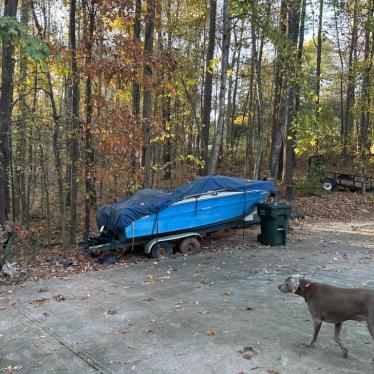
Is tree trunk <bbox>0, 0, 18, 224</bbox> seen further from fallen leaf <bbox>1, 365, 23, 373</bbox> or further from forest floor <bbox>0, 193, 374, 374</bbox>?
fallen leaf <bbox>1, 365, 23, 373</bbox>

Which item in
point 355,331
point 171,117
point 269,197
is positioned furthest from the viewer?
point 171,117

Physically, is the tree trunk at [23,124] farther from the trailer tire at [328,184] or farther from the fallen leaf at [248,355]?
the trailer tire at [328,184]

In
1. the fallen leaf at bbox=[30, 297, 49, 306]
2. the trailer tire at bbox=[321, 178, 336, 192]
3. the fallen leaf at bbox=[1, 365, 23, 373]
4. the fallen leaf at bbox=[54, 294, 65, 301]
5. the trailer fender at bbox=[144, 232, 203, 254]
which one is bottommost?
the fallen leaf at bbox=[30, 297, 49, 306]

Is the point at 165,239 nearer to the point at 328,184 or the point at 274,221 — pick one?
the point at 274,221

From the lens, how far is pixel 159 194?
35.6 ft

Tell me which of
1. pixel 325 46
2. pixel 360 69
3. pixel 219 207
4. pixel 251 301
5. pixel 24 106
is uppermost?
pixel 325 46

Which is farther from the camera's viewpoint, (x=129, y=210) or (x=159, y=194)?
(x=159, y=194)

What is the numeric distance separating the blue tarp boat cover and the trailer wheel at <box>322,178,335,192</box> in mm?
11245

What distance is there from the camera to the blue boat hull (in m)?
10.1

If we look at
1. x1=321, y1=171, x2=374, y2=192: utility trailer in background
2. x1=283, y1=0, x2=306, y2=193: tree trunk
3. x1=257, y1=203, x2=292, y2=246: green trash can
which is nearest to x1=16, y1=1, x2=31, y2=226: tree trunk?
x1=257, y1=203, x2=292, y2=246: green trash can

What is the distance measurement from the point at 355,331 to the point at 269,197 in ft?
21.9

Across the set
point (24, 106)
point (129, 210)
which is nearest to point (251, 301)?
point (129, 210)

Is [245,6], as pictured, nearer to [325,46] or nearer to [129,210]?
[129,210]

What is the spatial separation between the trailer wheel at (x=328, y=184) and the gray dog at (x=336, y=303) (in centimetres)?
1752
